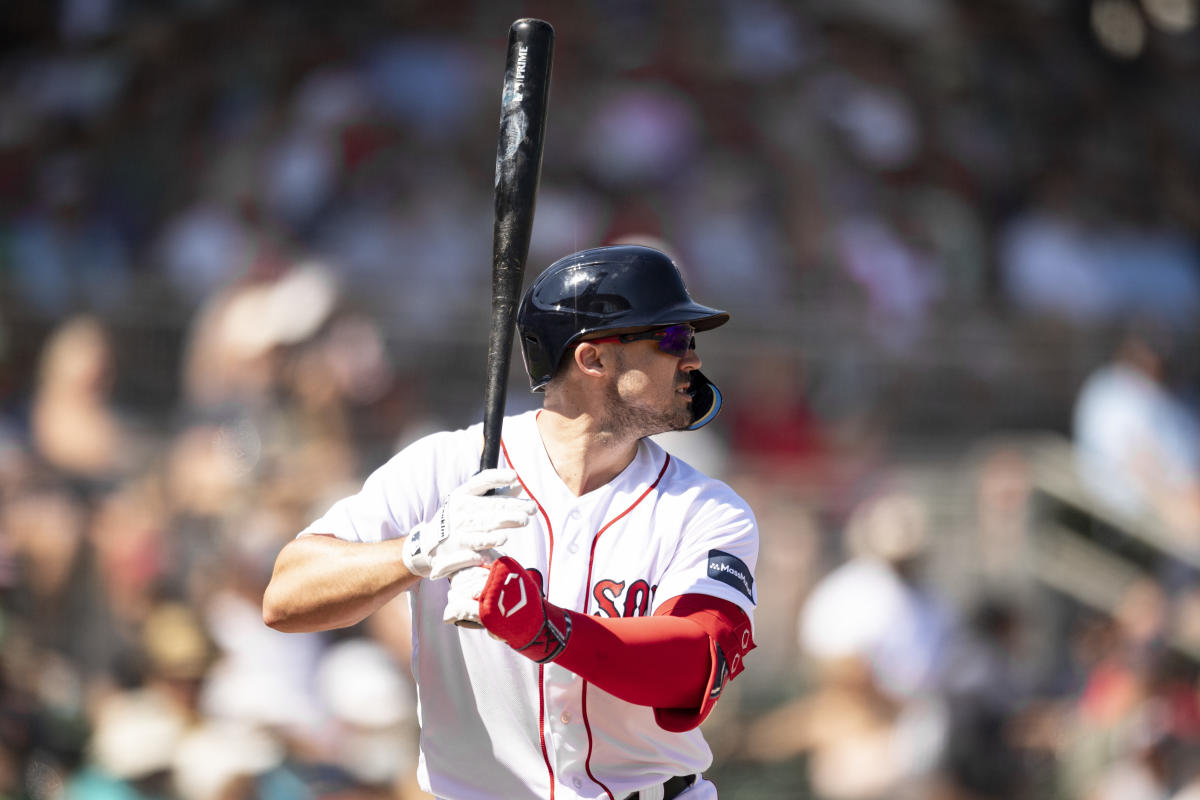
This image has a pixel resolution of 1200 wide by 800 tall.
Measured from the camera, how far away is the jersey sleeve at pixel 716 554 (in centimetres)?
250

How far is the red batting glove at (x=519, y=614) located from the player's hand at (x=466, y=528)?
0.14 ft

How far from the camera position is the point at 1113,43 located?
10469 millimetres

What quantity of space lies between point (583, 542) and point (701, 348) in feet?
14.4

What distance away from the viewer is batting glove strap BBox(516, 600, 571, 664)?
2182mm

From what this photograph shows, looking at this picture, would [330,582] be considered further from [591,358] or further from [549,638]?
[591,358]

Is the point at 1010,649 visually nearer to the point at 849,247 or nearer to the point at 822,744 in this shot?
the point at 822,744

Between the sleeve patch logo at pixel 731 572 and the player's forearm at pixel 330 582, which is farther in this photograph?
the sleeve patch logo at pixel 731 572

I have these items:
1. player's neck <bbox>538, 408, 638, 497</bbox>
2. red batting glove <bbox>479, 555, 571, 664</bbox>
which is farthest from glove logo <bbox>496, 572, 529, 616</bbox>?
player's neck <bbox>538, 408, 638, 497</bbox>

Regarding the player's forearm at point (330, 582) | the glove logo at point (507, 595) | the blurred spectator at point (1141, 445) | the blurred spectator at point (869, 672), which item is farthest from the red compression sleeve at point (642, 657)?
the blurred spectator at point (1141, 445)

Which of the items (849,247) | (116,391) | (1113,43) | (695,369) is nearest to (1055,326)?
(849,247)

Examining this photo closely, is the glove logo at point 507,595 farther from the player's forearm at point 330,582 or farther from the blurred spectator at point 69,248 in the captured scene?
the blurred spectator at point 69,248

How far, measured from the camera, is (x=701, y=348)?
22.7 feet

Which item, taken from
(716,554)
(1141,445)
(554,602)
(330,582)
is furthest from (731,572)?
(1141,445)

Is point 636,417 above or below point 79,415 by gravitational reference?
below
